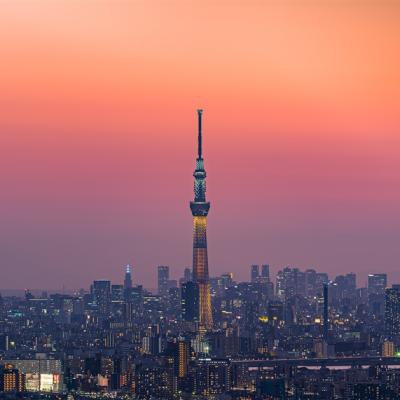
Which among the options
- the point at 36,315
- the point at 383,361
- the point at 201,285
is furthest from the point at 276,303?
the point at 383,361

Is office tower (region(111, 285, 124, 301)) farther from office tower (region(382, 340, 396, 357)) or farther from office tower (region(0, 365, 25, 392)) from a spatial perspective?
office tower (region(0, 365, 25, 392))

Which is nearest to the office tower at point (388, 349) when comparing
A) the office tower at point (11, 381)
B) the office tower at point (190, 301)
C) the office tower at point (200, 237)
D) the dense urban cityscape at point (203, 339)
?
the dense urban cityscape at point (203, 339)

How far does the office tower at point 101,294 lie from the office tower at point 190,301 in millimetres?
4402

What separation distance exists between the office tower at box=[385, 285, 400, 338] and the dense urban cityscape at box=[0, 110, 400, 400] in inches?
2.1

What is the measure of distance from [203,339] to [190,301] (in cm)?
985

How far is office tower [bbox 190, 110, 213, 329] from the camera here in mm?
71438

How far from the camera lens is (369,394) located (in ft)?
Result: 147

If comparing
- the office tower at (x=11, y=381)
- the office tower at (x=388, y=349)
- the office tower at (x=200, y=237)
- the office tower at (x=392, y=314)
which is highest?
the office tower at (x=200, y=237)

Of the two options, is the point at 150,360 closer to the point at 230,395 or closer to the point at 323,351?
the point at 230,395

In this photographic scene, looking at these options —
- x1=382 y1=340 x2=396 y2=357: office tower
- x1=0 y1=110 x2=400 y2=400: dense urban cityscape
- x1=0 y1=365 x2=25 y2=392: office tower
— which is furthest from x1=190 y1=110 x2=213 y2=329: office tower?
x1=0 y1=365 x2=25 y2=392: office tower

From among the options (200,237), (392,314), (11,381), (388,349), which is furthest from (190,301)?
(11,381)

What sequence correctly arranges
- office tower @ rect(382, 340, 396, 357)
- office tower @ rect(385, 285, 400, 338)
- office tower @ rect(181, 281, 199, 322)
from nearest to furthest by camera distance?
office tower @ rect(382, 340, 396, 357) → office tower @ rect(385, 285, 400, 338) → office tower @ rect(181, 281, 199, 322)

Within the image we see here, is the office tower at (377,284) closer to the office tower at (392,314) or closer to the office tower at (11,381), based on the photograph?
the office tower at (392,314)

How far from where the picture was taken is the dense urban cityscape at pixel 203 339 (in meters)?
47.2
